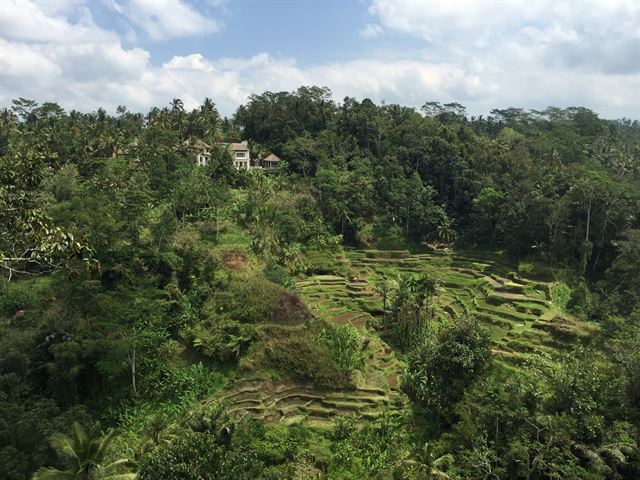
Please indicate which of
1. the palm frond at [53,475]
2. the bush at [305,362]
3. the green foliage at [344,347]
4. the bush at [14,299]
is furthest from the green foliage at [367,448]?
the bush at [14,299]

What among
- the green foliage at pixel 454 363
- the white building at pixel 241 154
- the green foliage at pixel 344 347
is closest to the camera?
the green foliage at pixel 454 363

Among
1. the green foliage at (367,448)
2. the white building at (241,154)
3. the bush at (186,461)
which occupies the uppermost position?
the white building at (241,154)

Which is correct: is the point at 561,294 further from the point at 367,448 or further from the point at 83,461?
the point at 83,461

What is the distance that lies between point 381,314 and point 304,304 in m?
9.60

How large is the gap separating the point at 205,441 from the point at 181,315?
14.3 meters

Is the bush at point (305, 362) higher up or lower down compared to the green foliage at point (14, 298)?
lower down

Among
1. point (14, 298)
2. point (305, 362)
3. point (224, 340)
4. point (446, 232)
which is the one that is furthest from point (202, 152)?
point (305, 362)

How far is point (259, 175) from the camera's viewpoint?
173 feet

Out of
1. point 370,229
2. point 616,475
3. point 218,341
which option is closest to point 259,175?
point 370,229

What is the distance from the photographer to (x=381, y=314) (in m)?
37.1

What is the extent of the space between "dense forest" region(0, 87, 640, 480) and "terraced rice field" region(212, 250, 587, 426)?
16.4 inches

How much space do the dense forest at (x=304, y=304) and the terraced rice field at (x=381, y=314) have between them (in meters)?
0.42

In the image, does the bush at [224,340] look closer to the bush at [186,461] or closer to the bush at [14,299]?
the bush at [186,461]

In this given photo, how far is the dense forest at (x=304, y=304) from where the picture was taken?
55.2ft
